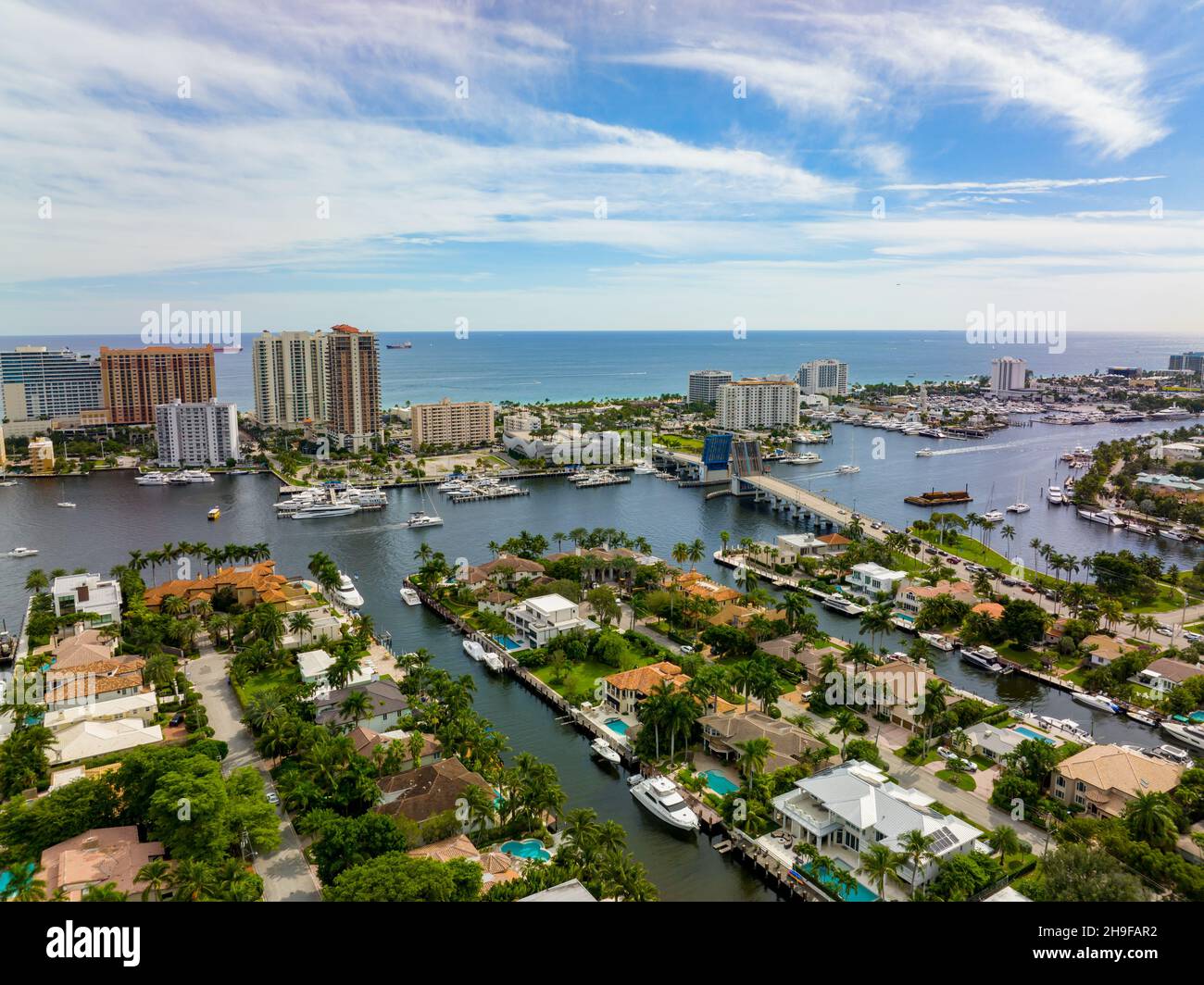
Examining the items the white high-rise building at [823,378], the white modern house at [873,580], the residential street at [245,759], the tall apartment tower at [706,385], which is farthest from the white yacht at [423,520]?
the white high-rise building at [823,378]

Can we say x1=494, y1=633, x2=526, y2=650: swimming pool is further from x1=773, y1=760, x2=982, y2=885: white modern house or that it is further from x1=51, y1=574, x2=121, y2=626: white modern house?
x1=51, y1=574, x2=121, y2=626: white modern house

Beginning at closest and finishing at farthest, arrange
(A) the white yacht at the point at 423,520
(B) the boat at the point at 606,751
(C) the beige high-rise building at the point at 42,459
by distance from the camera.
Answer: (B) the boat at the point at 606,751 → (A) the white yacht at the point at 423,520 → (C) the beige high-rise building at the point at 42,459

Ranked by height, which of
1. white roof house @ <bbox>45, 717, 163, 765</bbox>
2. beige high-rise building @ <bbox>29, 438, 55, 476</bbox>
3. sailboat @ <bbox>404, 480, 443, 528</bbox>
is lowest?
white roof house @ <bbox>45, 717, 163, 765</bbox>

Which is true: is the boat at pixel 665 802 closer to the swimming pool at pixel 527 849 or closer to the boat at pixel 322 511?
the swimming pool at pixel 527 849

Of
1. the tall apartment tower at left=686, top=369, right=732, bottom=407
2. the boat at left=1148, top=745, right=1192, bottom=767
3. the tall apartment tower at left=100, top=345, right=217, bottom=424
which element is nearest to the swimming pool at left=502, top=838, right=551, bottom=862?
the boat at left=1148, top=745, right=1192, bottom=767

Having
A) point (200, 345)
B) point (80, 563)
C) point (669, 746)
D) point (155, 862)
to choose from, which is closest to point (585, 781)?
point (669, 746)
